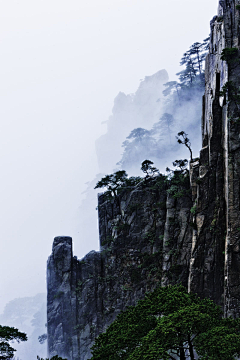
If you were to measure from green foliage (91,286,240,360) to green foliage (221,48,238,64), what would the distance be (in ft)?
62.1

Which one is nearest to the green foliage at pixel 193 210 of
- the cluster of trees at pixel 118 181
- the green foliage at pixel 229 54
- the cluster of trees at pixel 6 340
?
the cluster of trees at pixel 118 181

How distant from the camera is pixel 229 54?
76.9 feet

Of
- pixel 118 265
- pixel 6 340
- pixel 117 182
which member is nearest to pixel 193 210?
pixel 117 182

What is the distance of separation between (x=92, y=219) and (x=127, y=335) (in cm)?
13564

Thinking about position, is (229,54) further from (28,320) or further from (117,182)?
(28,320)

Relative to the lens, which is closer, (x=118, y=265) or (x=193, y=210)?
(x=193, y=210)

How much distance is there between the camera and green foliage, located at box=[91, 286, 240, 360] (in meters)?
10.8

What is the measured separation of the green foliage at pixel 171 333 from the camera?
1079cm

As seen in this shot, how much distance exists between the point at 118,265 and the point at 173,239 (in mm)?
6871

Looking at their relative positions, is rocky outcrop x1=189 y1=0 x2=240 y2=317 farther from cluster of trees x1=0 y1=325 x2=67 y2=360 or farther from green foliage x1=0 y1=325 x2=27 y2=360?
green foliage x1=0 y1=325 x2=27 y2=360

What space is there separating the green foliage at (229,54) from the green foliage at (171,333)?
1892 centimetres

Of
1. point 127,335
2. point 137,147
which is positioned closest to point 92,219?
point 137,147

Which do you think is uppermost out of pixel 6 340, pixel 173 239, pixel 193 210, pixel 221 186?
pixel 221 186

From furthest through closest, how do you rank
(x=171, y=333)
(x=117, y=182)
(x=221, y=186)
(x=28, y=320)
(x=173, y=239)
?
(x=28, y=320)
(x=117, y=182)
(x=173, y=239)
(x=221, y=186)
(x=171, y=333)
